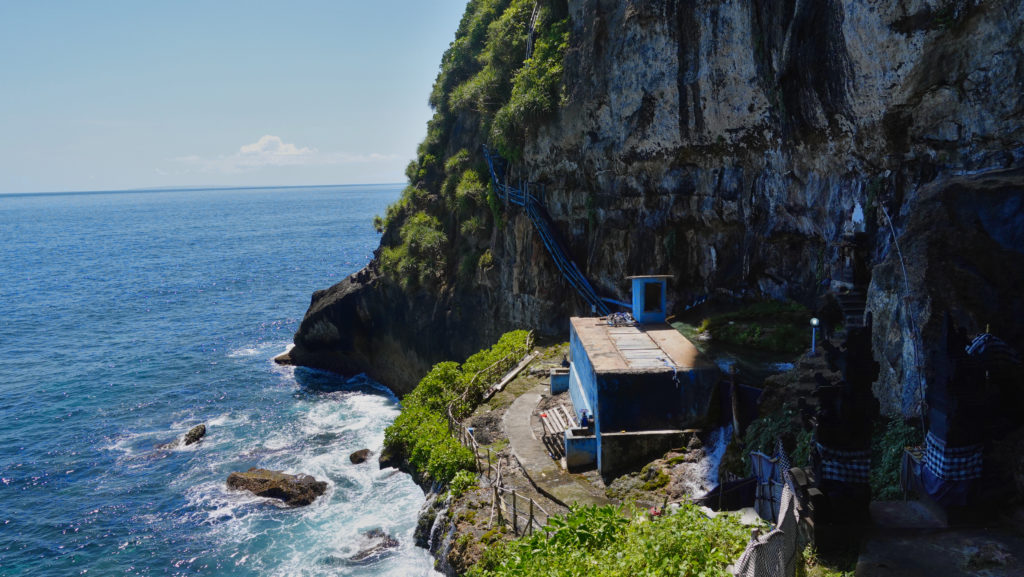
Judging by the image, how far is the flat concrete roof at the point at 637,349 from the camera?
56.2 feet

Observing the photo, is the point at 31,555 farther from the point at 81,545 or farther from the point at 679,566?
the point at 679,566

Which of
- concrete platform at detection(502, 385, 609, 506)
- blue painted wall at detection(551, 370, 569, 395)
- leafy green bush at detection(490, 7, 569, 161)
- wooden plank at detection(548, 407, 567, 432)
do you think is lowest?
concrete platform at detection(502, 385, 609, 506)

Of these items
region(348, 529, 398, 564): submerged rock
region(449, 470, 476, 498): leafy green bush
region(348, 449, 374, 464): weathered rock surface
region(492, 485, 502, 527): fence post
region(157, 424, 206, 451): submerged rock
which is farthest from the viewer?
region(157, 424, 206, 451): submerged rock

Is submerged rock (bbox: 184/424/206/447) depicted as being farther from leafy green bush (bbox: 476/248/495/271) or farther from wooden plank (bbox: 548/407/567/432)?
wooden plank (bbox: 548/407/567/432)

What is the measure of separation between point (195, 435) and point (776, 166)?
29.8m

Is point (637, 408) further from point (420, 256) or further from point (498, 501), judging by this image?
point (420, 256)

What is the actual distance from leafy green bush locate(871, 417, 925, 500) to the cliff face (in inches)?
19.2

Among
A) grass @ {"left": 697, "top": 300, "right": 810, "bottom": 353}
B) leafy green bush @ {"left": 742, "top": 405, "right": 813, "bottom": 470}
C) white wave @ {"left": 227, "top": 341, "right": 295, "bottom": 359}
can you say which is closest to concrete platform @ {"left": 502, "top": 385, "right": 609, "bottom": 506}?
leafy green bush @ {"left": 742, "top": 405, "right": 813, "bottom": 470}

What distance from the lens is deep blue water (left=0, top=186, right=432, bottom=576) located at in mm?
22688

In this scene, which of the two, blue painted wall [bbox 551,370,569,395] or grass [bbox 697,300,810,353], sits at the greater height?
grass [bbox 697,300,810,353]

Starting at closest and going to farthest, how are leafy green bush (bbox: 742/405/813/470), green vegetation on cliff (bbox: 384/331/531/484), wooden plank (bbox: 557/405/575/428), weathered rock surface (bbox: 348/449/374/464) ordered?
1. leafy green bush (bbox: 742/405/813/470)
2. green vegetation on cliff (bbox: 384/331/531/484)
3. wooden plank (bbox: 557/405/575/428)
4. weathered rock surface (bbox: 348/449/374/464)

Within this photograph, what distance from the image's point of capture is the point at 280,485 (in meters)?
26.1

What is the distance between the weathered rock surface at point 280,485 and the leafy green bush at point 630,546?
670 inches

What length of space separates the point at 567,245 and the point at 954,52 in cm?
2050
